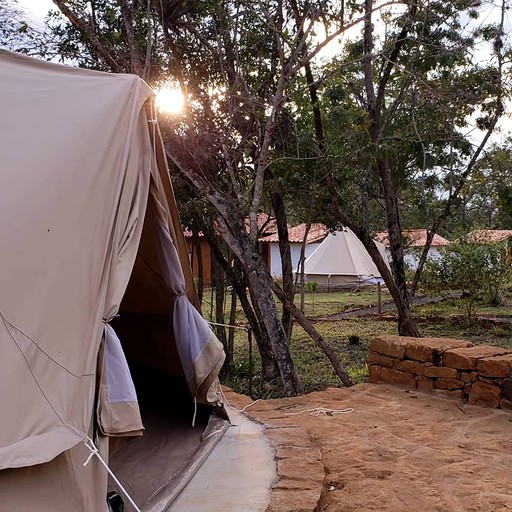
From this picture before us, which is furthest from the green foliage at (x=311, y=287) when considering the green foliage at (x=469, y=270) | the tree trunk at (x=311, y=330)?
the tree trunk at (x=311, y=330)

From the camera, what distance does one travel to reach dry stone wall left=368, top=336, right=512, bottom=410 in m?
4.57

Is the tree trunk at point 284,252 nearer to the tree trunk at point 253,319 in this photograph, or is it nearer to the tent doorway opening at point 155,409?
the tree trunk at point 253,319

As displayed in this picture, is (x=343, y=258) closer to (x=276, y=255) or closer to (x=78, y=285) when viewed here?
(x=276, y=255)

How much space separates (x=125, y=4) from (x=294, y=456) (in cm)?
471

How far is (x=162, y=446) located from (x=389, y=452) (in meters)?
1.32

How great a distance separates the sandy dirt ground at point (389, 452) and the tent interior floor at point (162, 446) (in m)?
0.44

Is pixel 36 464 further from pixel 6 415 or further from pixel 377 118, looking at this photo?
pixel 377 118

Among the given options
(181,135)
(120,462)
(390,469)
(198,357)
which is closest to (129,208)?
(198,357)

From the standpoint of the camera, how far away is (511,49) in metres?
7.15

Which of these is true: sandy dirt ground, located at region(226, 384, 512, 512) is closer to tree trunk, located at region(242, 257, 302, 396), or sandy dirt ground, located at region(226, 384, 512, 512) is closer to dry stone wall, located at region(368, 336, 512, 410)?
dry stone wall, located at region(368, 336, 512, 410)

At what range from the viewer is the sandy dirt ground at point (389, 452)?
273cm

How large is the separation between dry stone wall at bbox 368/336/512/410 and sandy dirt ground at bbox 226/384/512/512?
4.9 inches

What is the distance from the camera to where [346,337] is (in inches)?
397

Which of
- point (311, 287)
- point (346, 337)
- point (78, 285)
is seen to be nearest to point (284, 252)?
point (346, 337)
